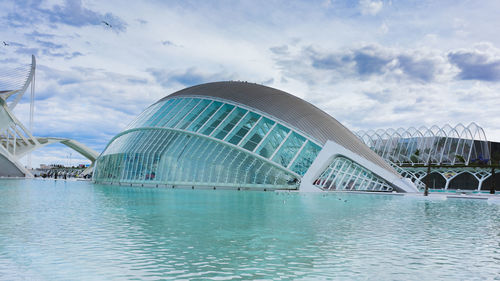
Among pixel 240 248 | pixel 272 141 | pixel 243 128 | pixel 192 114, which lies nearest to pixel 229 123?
pixel 243 128

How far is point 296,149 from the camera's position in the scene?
42.3 metres

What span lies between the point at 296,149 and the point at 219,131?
7607 millimetres

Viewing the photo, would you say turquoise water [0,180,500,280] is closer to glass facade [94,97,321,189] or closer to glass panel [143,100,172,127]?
glass facade [94,97,321,189]

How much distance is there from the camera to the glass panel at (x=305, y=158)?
4122 centimetres

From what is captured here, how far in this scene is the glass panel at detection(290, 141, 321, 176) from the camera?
135ft

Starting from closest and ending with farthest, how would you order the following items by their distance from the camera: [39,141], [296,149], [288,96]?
1. [296,149]
2. [288,96]
3. [39,141]

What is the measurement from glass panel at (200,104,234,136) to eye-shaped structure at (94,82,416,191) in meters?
0.10

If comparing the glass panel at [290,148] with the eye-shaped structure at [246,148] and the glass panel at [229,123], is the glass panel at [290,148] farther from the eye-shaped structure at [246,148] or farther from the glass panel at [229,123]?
the glass panel at [229,123]

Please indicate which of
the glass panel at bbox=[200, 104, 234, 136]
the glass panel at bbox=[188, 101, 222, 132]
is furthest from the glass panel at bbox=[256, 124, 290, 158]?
the glass panel at bbox=[188, 101, 222, 132]

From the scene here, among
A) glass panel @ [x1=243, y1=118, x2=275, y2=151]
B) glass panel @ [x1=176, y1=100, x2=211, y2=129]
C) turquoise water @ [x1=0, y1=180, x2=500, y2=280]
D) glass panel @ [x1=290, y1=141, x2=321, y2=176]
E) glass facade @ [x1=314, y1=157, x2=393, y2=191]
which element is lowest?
turquoise water @ [x1=0, y1=180, x2=500, y2=280]

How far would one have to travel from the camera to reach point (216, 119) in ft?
149

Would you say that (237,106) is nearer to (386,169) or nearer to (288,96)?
(288,96)

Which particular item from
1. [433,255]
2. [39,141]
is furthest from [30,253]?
[39,141]

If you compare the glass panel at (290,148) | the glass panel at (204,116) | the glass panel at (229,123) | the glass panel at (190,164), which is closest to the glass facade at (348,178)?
the glass panel at (190,164)
